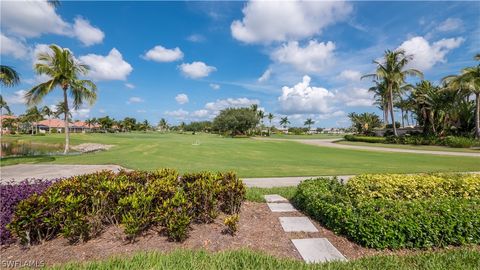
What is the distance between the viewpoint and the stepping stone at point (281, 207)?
5.71 metres

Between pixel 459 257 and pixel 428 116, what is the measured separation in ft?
141

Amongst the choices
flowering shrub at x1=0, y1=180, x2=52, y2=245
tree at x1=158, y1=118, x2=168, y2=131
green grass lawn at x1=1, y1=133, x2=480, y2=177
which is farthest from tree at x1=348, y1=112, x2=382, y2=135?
tree at x1=158, y1=118, x2=168, y2=131

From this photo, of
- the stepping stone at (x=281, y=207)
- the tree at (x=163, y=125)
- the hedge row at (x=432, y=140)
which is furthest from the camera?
the tree at (x=163, y=125)

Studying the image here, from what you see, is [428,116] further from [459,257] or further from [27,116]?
[27,116]

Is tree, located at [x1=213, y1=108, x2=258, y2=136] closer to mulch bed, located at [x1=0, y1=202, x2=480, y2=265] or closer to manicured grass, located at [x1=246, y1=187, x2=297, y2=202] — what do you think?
manicured grass, located at [x1=246, y1=187, x2=297, y2=202]

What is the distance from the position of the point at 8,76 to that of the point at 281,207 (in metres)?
14.8

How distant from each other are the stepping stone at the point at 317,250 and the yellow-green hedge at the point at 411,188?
158 cm

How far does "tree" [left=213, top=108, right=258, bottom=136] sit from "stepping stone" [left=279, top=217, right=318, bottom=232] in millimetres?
68092

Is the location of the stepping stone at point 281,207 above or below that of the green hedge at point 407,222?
below

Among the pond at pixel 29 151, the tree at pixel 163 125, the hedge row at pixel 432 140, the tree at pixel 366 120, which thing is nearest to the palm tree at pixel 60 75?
the pond at pixel 29 151

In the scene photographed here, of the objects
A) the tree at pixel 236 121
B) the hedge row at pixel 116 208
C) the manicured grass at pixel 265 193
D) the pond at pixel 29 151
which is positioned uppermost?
the tree at pixel 236 121

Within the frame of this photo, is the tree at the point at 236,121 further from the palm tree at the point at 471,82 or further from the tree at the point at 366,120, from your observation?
the palm tree at the point at 471,82

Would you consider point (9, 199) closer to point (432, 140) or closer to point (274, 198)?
point (274, 198)

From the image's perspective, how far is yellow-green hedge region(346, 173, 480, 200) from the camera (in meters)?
5.39
